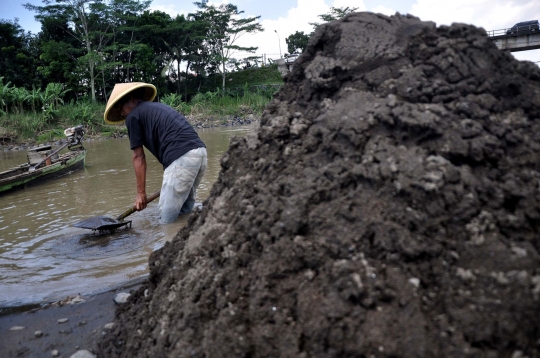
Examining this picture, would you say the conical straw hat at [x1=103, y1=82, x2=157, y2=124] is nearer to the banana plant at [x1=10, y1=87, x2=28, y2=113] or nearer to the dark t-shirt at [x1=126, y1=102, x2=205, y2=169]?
the dark t-shirt at [x1=126, y1=102, x2=205, y2=169]

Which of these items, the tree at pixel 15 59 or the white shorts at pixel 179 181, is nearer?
the white shorts at pixel 179 181

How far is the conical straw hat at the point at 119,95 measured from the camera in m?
3.60

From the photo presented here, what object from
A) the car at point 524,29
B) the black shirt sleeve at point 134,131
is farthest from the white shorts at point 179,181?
the car at point 524,29

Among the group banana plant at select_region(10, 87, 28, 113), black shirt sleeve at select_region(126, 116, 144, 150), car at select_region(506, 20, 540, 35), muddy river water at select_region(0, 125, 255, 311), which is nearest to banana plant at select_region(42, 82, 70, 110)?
banana plant at select_region(10, 87, 28, 113)

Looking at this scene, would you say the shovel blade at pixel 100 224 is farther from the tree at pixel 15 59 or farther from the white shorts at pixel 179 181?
the tree at pixel 15 59

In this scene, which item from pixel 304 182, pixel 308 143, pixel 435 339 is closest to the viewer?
pixel 435 339

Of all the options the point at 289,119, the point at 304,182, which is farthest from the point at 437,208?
the point at 289,119

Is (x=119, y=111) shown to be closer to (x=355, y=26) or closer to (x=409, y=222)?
(x=355, y=26)

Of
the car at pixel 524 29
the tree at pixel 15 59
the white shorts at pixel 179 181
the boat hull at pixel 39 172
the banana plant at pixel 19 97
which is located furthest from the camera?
the tree at pixel 15 59

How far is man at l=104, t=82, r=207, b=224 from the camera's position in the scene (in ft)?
12.1

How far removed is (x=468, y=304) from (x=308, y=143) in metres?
0.84

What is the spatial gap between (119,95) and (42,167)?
514 centimetres

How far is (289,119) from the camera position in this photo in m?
1.90

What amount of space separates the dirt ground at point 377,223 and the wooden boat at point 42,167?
6111 millimetres
